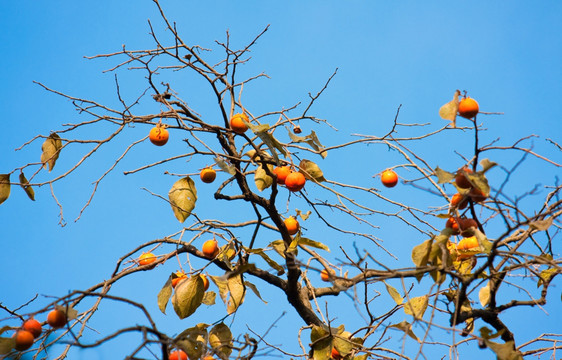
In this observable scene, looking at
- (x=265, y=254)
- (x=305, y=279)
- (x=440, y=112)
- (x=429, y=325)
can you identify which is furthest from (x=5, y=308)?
(x=440, y=112)

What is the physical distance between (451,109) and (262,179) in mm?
744

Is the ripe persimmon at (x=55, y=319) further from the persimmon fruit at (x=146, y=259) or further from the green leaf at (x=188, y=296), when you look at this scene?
the persimmon fruit at (x=146, y=259)

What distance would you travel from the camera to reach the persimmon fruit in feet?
7.31

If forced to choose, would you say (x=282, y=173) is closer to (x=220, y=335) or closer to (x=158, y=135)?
(x=158, y=135)

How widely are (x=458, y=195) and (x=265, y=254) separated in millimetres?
795

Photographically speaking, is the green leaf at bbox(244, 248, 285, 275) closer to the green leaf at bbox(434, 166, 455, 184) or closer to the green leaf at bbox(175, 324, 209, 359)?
the green leaf at bbox(175, 324, 209, 359)

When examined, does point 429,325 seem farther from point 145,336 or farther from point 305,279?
point 305,279

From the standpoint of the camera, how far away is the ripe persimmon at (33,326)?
1.76 m

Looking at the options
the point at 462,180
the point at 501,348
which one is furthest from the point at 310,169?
the point at 501,348

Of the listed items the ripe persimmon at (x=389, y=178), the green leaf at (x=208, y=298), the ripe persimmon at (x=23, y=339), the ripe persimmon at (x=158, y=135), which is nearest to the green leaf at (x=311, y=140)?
the ripe persimmon at (x=389, y=178)

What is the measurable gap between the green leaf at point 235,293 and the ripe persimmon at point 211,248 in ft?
0.38

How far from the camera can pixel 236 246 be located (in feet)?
7.17

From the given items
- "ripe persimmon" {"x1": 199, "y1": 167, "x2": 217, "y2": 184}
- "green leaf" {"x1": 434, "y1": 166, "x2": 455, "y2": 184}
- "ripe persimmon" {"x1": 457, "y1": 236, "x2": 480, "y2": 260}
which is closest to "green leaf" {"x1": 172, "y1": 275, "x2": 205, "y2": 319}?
"ripe persimmon" {"x1": 199, "y1": 167, "x2": 217, "y2": 184}

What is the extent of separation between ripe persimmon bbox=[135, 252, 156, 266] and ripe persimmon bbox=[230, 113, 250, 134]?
0.58m
